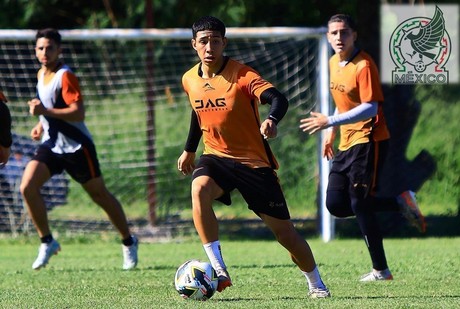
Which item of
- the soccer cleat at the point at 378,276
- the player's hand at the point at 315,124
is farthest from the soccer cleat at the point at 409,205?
Answer: the player's hand at the point at 315,124

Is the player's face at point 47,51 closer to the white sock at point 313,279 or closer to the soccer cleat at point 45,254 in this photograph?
the soccer cleat at point 45,254

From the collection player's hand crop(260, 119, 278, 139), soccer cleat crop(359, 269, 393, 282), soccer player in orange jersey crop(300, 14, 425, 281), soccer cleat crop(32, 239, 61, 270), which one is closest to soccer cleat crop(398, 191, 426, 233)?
soccer player in orange jersey crop(300, 14, 425, 281)

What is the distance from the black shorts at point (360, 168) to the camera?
8586 millimetres

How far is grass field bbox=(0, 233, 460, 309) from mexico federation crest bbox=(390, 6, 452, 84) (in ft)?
7.63

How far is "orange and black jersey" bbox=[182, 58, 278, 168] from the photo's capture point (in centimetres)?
709

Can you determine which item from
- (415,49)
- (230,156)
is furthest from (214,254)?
(415,49)

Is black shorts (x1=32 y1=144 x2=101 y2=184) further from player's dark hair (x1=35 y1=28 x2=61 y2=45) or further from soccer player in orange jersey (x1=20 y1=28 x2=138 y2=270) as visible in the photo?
player's dark hair (x1=35 y1=28 x2=61 y2=45)

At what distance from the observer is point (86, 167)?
32.2ft

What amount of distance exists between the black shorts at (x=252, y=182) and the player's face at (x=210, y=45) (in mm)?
675

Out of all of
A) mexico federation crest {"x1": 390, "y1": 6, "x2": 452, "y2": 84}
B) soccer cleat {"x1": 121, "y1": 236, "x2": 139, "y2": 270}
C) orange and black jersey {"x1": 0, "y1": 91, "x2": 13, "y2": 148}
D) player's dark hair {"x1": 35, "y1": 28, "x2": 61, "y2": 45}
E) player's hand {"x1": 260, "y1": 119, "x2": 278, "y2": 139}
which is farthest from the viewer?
mexico federation crest {"x1": 390, "y1": 6, "x2": 452, "y2": 84}

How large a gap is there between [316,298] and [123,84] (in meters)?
7.80

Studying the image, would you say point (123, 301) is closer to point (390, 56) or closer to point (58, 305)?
point (58, 305)

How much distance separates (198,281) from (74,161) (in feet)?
10.6

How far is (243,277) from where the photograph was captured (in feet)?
29.0
